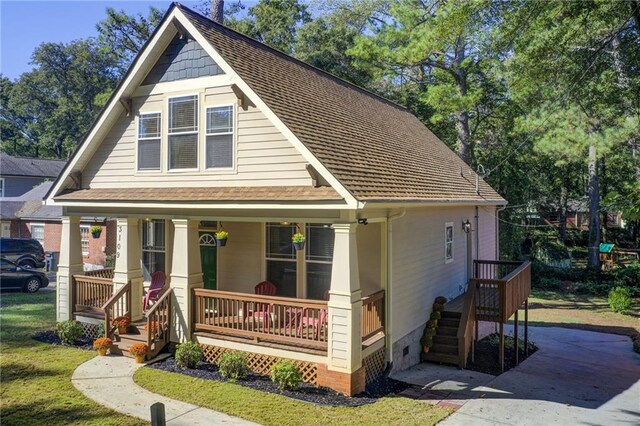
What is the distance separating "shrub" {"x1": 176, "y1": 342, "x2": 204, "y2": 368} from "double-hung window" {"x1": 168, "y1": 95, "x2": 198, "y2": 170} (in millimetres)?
3973

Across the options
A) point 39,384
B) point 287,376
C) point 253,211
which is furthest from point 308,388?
point 39,384

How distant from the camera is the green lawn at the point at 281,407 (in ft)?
24.2

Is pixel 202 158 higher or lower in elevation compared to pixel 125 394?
higher

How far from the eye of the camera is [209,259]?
12695 mm

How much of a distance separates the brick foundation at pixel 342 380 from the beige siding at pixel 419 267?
1672mm

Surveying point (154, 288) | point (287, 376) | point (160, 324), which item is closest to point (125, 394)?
point (160, 324)

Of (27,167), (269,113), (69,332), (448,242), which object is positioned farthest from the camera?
(27,167)

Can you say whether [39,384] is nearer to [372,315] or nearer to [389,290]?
[372,315]

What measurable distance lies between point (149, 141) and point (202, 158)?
1743 millimetres

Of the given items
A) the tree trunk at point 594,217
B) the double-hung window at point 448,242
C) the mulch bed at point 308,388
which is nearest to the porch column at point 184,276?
the mulch bed at point 308,388

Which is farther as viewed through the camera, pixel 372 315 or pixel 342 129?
pixel 342 129

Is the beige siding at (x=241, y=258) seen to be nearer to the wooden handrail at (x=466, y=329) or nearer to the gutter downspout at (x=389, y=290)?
the gutter downspout at (x=389, y=290)

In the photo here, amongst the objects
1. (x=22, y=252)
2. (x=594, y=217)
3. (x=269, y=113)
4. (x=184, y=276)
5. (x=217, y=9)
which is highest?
(x=217, y=9)

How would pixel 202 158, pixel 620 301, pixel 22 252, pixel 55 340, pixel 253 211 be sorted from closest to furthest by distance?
pixel 253 211 → pixel 202 158 → pixel 55 340 → pixel 620 301 → pixel 22 252
